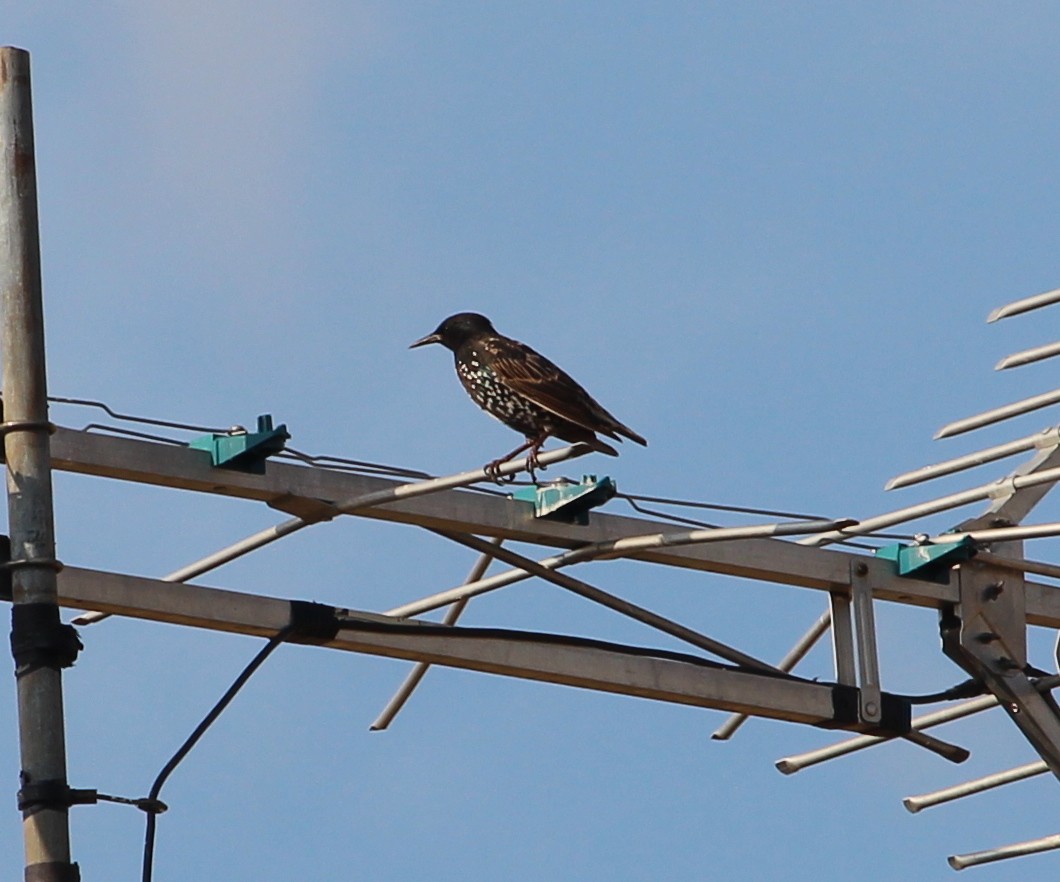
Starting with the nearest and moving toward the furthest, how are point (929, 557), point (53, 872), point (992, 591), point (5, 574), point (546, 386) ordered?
point (53, 872) < point (5, 574) < point (929, 557) < point (992, 591) < point (546, 386)

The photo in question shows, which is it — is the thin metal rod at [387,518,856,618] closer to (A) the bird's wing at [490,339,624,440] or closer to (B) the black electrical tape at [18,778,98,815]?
(A) the bird's wing at [490,339,624,440]

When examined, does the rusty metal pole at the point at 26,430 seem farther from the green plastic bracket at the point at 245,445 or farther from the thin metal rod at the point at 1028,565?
the thin metal rod at the point at 1028,565

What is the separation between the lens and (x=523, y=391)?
9.62 m

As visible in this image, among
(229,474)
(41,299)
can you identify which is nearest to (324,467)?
(229,474)

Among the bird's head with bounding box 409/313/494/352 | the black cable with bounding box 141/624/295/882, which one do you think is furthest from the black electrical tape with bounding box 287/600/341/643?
the bird's head with bounding box 409/313/494/352

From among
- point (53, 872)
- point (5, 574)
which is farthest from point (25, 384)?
point (53, 872)

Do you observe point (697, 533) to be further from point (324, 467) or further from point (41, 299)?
point (41, 299)

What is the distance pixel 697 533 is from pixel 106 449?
1755 mm

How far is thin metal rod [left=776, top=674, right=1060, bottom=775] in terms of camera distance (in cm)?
890

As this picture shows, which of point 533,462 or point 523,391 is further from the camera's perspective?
point 523,391

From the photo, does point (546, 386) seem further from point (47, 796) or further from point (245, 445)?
point (47, 796)

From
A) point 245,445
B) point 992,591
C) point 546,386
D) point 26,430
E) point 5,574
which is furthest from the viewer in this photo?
point 546,386

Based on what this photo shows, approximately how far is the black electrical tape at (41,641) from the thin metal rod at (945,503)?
2583 mm

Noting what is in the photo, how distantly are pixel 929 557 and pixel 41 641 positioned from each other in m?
3.61
